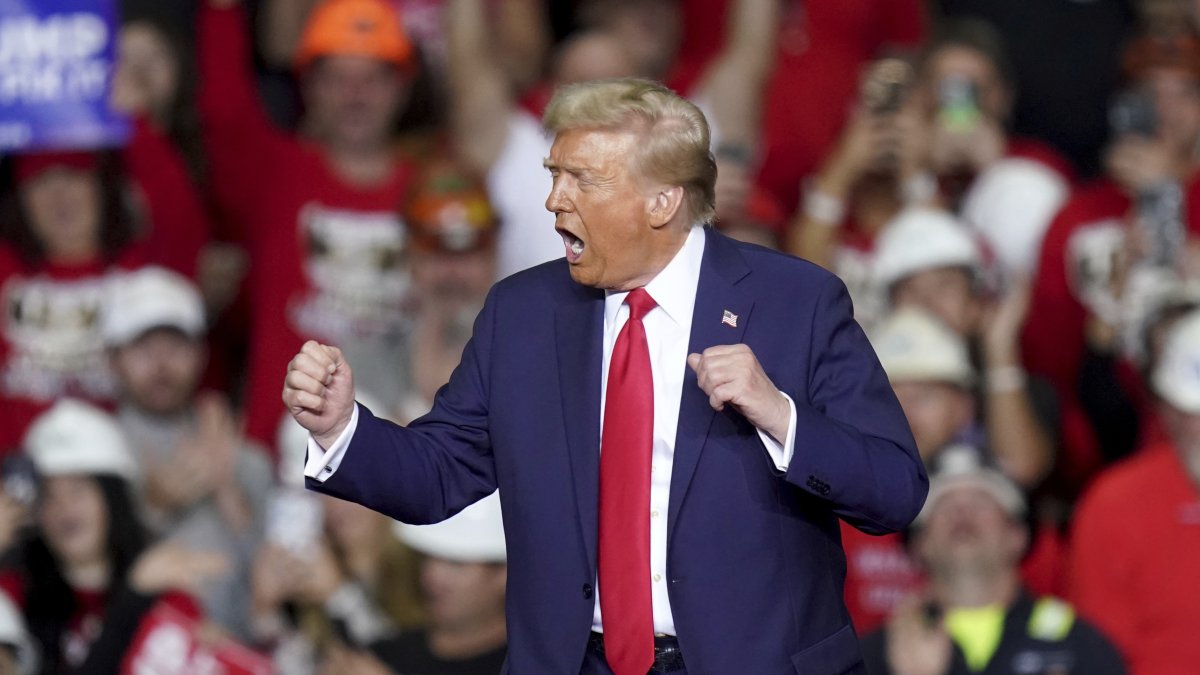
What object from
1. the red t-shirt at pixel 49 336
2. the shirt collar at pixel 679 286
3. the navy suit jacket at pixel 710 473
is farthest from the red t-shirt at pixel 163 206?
the shirt collar at pixel 679 286

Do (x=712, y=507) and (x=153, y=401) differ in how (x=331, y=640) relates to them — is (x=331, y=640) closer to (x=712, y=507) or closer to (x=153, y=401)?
(x=153, y=401)

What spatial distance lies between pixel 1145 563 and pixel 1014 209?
152cm

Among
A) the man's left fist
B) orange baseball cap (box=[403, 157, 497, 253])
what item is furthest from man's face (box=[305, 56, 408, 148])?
the man's left fist

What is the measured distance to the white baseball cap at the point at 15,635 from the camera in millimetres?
5359

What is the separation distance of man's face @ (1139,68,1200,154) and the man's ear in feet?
11.5

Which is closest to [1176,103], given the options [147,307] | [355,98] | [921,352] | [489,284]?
[921,352]

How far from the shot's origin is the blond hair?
300cm

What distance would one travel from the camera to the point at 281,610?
5590mm

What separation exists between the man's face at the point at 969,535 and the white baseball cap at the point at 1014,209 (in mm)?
1247

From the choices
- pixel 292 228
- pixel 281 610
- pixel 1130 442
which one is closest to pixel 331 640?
pixel 281 610

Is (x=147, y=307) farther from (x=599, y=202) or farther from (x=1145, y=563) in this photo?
(x=599, y=202)

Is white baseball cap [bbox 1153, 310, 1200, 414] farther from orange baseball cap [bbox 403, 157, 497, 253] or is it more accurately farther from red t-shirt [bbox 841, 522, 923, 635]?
orange baseball cap [bbox 403, 157, 497, 253]

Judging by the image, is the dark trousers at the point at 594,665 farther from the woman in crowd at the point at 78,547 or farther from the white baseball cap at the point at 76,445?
the white baseball cap at the point at 76,445

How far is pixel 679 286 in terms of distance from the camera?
10.1 ft
